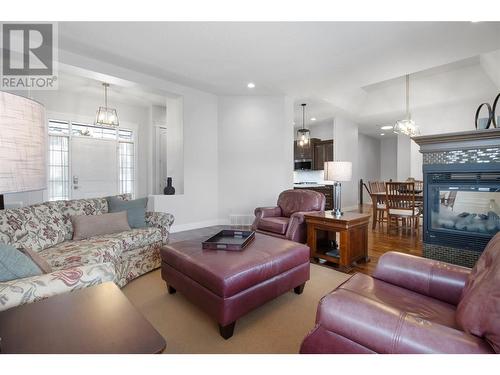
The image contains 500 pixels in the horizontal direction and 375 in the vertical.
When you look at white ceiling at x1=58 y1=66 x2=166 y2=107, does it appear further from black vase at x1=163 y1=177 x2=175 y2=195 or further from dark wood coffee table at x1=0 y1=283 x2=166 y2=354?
dark wood coffee table at x1=0 y1=283 x2=166 y2=354

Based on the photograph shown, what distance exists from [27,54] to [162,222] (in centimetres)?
277

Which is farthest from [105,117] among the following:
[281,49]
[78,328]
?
[78,328]

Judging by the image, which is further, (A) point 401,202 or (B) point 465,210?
(A) point 401,202

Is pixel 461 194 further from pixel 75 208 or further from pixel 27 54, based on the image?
pixel 27 54

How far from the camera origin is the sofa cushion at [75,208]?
2.41 m

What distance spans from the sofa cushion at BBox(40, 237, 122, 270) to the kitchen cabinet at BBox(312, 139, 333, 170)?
5.98 metres

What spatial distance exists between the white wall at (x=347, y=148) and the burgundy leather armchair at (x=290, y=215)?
3.46 metres

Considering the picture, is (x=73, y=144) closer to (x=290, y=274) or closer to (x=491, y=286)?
(x=290, y=274)

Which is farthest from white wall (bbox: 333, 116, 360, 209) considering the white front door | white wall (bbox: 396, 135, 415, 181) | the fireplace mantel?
the white front door

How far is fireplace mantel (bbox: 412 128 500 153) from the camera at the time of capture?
214cm

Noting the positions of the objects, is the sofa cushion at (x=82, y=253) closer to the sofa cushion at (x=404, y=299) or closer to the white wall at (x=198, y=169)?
the sofa cushion at (x=404, y=299)

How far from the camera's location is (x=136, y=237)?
96.1 inches

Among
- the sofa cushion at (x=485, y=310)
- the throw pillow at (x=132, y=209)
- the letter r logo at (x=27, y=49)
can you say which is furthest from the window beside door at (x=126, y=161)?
the sofa cushion at (x=485, y=310)
